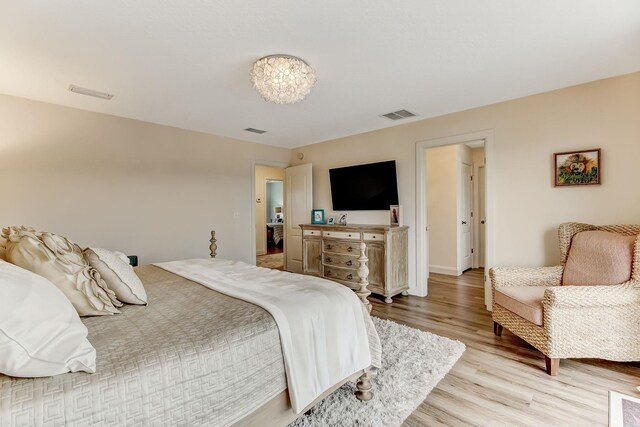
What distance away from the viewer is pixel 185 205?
169 inches

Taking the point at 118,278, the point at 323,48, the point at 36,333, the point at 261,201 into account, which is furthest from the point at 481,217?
the point at 36,333

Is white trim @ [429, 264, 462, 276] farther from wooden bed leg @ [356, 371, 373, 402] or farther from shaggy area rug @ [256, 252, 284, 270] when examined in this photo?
wooden bed leg @ [356, 371, 373, 402]

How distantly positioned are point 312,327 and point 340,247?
2829 mm

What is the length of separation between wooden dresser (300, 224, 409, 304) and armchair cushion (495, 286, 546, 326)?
1347mm

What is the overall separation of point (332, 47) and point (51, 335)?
2.26m

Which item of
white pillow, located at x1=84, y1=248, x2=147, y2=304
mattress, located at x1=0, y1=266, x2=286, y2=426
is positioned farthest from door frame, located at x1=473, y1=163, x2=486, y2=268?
white pillow, located at x1=84, y1=248, x2=147, y2=304

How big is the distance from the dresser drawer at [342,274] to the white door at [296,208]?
1.00 meters

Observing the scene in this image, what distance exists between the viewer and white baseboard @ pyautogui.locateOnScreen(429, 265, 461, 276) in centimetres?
523

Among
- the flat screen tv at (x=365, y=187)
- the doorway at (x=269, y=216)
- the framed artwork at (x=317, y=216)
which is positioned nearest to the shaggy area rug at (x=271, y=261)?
the doorway at (x=269, y=216)

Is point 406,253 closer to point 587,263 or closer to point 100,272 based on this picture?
point 587,263

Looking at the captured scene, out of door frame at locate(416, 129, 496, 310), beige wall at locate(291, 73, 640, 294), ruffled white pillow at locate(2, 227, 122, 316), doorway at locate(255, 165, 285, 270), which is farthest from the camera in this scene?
doorway at locate(255, 165, 285, 270)

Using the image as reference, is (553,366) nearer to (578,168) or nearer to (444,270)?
(578,168)

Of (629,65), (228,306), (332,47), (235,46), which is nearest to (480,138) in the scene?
(629,65)

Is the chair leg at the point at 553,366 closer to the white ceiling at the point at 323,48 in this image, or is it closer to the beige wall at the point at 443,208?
the white ceiling at the point at 323,48
